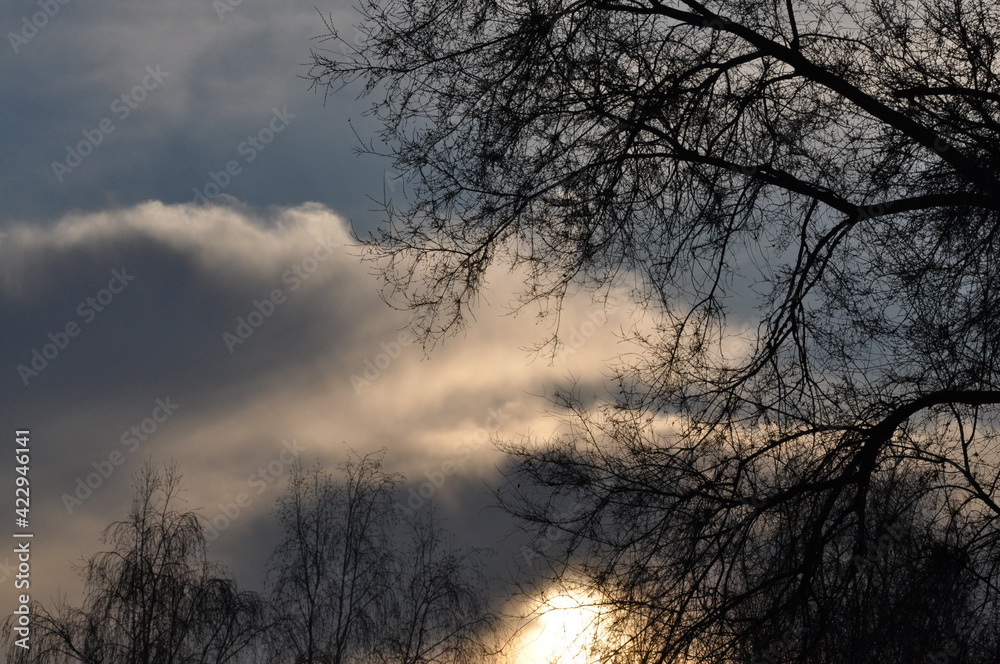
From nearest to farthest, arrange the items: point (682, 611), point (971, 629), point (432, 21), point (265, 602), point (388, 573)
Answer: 1. point (682, 611)
2. point (971, 629)
3. point (432, 21)
4. point (265, 602)
5. point (388, 573)

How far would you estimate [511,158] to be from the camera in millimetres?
5969

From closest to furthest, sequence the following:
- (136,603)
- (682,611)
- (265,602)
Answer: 1. (682,611)
2. (136,603)
3. (265,602)

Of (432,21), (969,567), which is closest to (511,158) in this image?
(432,21)

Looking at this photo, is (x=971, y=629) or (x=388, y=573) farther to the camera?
(x=388, y=573)

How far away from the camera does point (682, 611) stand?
5293 mm

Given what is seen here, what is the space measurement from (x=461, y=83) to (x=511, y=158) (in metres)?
0.60

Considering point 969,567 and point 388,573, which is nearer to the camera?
point 969,567

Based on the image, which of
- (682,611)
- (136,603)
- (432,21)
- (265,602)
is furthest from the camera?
(265,602)

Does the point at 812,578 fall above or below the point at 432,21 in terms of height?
below

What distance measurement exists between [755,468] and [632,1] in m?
3.25

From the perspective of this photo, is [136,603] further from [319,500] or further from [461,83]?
[461,83]

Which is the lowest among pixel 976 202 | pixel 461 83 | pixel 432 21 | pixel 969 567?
pixel 969 567

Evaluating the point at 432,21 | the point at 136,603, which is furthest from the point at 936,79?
the point at 136,603

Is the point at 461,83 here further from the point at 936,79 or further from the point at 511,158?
the point at 936,79
